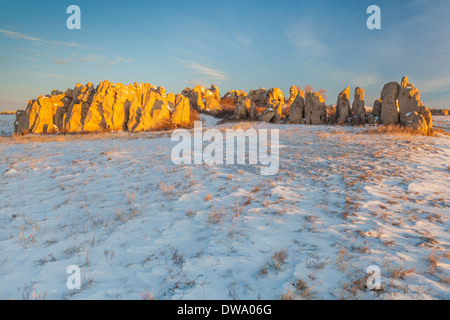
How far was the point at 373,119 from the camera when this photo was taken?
79.9ft

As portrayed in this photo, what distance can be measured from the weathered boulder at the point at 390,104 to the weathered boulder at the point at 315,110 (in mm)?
6160

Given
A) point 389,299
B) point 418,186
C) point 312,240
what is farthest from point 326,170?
point 389,299

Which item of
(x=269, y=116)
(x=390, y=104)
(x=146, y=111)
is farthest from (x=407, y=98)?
(x=146, y=111)

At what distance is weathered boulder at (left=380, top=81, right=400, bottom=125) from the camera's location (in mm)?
22500

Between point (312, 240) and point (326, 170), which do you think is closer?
point (312, 240)

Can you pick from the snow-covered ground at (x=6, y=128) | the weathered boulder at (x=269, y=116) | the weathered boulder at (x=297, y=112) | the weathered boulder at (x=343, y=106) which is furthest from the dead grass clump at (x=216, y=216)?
the snow-covered ground at (x=6, y=128)

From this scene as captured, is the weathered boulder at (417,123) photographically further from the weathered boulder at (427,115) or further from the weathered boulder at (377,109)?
the weathered boulder at (377,109)

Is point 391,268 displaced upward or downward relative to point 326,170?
downward

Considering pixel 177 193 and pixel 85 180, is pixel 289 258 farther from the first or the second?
pixel 85 180

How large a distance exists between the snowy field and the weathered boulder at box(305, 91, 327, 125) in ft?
62.3

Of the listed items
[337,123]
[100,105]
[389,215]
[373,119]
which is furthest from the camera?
[100,105]

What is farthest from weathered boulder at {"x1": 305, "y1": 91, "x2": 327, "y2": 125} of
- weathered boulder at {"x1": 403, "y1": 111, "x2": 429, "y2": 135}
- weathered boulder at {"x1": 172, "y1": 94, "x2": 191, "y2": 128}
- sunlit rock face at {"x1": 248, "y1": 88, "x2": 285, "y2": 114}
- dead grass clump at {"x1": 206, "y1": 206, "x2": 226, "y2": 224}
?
dead grass clump at {"x1": 206, "y1": 206, "x2": 226, "y2": 224}

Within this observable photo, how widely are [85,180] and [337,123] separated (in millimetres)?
26368

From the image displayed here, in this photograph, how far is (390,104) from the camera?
2275cm
